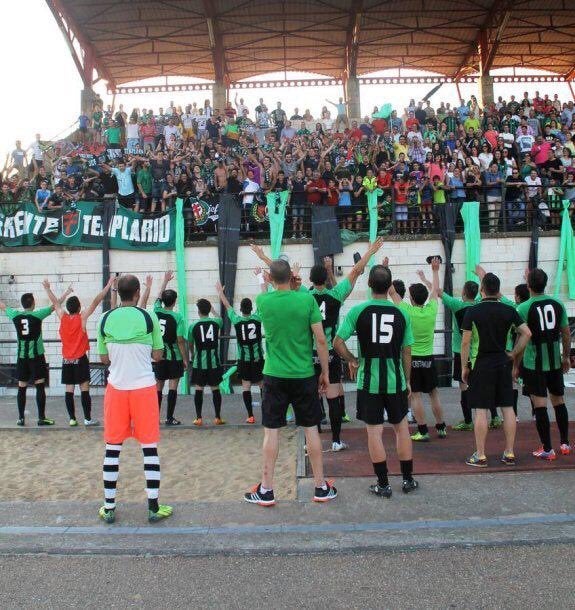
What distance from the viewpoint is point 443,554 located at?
408cm

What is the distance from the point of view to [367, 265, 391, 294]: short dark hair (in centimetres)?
518

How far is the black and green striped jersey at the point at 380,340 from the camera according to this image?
5176mm

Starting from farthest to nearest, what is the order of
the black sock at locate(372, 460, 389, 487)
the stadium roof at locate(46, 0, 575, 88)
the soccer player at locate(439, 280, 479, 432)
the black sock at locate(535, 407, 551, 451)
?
1. the stadium roof at locate(46, 0, 575, 88)
2. the soccer player at locate(439, 280, 479, 432)
3. the black sock at locate(535, 407, 551, 451)
4. the black sock at locate(372, 460, 389, 487)

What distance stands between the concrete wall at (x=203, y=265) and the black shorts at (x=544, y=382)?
250 inches

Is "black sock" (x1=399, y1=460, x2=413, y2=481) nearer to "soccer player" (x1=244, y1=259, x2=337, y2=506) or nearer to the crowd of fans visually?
"soccer player" (x1=244, y1=259, x2=337, y2=506)

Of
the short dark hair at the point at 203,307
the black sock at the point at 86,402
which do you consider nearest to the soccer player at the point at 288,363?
the short dark hair at the point at 203,307

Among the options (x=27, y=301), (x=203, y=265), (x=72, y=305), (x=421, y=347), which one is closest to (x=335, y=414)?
(x=421, y=347)

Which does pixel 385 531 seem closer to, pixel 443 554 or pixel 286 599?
pixel 443 554

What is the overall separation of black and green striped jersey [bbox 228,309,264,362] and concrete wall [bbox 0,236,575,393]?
3.81 metres


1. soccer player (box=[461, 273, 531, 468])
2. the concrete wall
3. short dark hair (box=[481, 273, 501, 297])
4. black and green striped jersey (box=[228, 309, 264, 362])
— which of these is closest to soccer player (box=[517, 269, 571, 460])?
soccer player (box=[461, 273, 531, 468])

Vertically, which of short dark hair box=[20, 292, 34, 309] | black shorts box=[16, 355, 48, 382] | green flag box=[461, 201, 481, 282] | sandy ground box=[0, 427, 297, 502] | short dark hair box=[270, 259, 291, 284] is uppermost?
green flag box=[461, 201, 481, 282]

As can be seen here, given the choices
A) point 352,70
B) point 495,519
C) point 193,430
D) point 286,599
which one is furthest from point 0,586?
point 352,70

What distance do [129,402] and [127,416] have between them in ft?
0.40

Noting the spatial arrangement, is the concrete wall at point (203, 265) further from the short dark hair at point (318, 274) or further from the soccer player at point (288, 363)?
the soccer player at point (288, 363)
